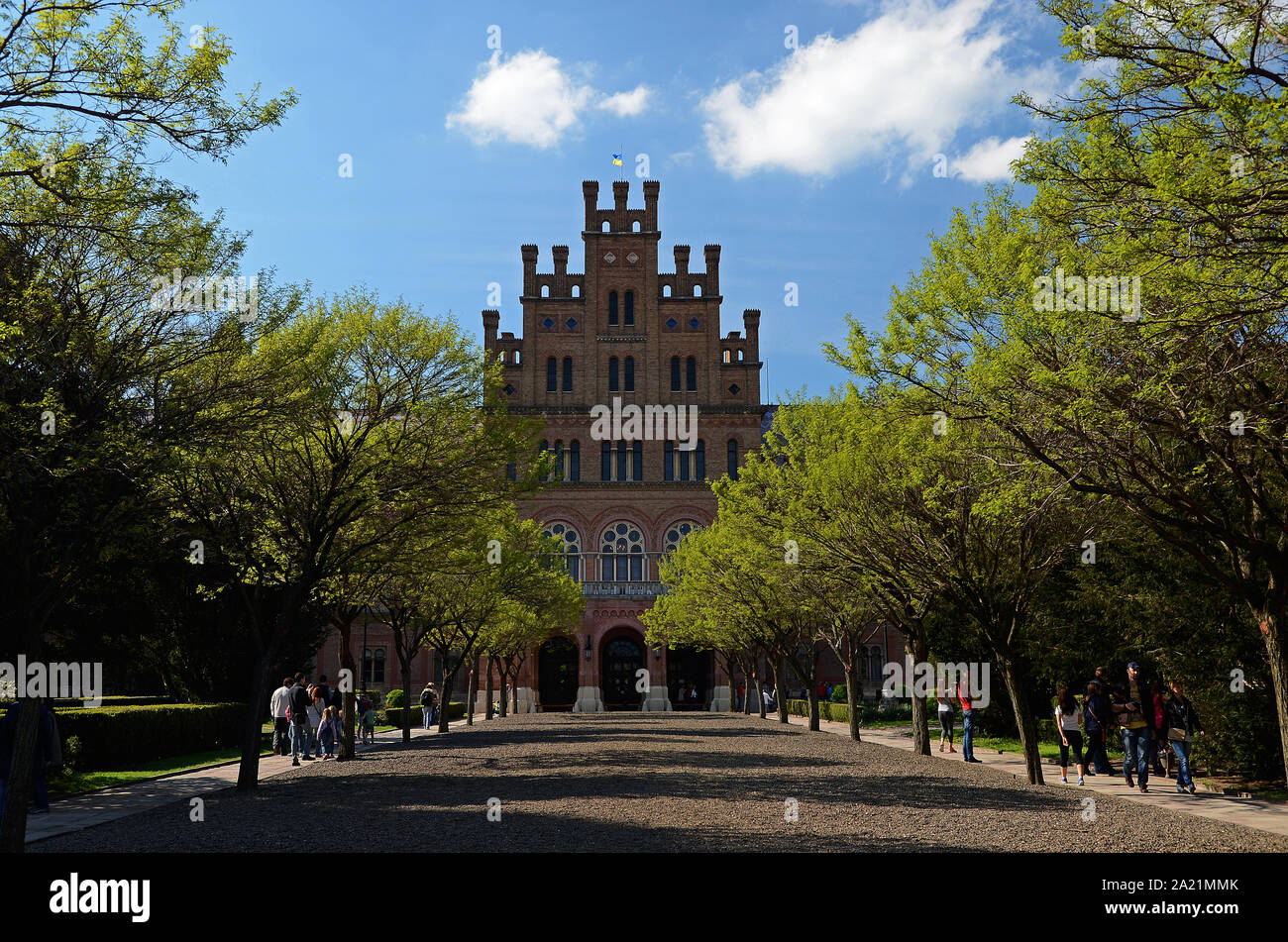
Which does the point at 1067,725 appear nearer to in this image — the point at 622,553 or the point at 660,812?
the point at 660,812

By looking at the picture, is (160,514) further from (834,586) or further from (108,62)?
(834,586)

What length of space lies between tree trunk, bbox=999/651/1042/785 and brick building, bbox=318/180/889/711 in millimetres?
41636

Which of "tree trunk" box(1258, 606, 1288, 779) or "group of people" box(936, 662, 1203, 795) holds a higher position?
"tree trunk" box(1258, 606, 1288, 779)

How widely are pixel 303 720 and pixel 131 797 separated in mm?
7389

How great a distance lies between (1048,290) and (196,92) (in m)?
9.23

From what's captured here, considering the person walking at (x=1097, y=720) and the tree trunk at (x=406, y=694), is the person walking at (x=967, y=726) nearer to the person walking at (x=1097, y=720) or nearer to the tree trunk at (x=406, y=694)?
the person walking at (x=1097, y=720)

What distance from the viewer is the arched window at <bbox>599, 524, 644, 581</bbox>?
59375 mm

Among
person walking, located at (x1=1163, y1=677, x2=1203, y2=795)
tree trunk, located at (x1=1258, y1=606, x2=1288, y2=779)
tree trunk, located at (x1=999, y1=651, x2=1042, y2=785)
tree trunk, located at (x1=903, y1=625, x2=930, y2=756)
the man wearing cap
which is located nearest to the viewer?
tree trunk, located at (x1=1258, y1=606, x2=1288, y2=779)

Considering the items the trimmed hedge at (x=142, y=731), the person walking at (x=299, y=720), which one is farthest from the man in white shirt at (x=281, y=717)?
the trimmed hedge at (x=142, y=731)

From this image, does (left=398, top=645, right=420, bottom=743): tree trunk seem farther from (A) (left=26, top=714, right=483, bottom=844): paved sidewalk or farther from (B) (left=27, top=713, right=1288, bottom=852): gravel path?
(B) (left=27, top=713, right=1288, bottom=852): gravel path

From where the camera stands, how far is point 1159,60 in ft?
27.8

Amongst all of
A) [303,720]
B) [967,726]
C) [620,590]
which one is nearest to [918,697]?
[967,726]

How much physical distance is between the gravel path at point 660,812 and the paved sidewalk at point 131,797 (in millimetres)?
498

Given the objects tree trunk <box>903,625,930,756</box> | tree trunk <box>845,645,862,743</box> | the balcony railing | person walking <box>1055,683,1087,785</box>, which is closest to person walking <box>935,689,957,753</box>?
tree trunk <box>903,625,930,756</box>
